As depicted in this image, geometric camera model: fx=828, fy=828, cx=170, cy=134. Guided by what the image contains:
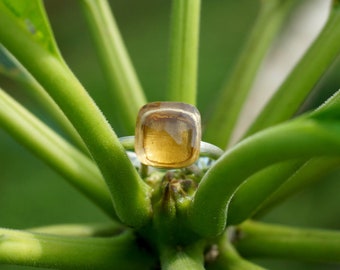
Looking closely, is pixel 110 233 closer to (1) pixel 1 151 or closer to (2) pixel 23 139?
(2) pixel 23 139

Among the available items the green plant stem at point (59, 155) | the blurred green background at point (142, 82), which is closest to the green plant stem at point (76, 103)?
the green plant stem at point (59, 155)

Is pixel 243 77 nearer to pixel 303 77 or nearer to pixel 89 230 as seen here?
pixel 303 77

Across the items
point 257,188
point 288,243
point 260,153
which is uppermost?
point 260,153

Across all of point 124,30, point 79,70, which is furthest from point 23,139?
point 124,30

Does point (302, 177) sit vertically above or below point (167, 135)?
below

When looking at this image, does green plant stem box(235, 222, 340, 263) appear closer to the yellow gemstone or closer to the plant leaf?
the yellow gemstone

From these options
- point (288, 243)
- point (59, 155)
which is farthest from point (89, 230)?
point (288, 243)

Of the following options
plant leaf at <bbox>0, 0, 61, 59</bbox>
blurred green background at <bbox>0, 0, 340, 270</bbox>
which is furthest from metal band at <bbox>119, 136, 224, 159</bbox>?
blurred green background at <bbox>0, 0, 340, 270</bbox>
